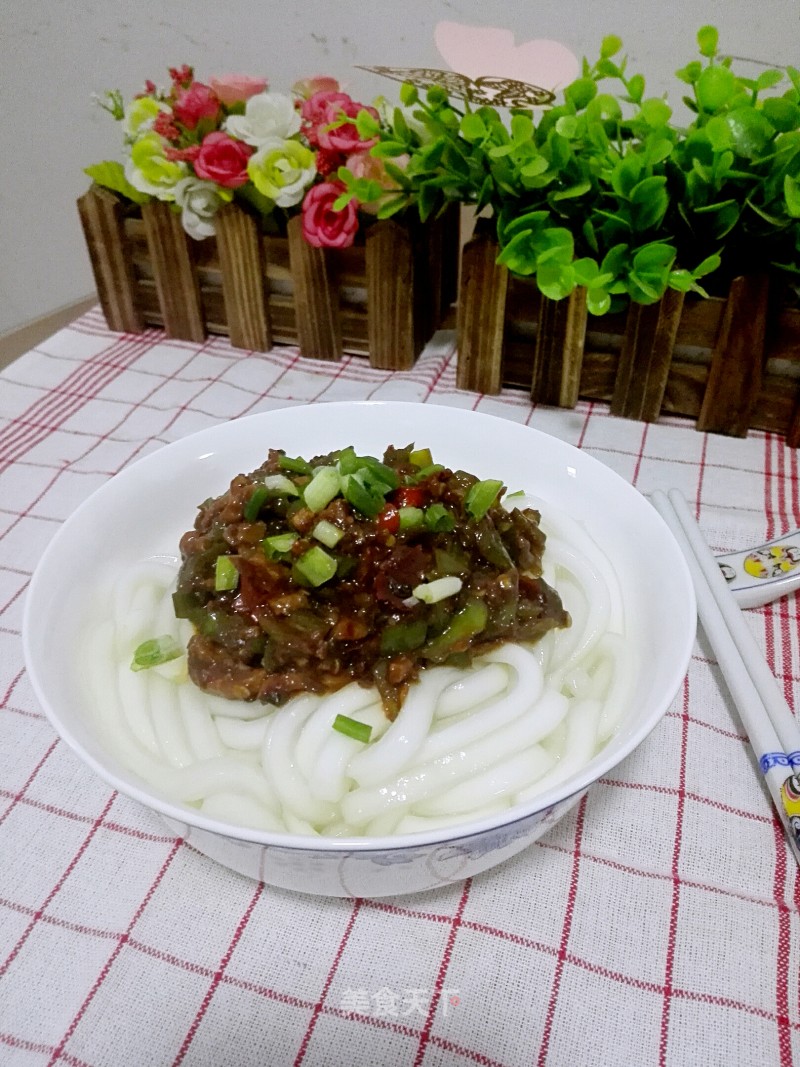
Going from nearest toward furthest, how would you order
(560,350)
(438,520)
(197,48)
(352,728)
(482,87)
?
(352,728) → (438,520) → (482,87) → (560,350) → (197,48)

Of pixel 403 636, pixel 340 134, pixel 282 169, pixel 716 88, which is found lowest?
pixel 403 636

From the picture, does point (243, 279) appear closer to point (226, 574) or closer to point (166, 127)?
point (166, 127)

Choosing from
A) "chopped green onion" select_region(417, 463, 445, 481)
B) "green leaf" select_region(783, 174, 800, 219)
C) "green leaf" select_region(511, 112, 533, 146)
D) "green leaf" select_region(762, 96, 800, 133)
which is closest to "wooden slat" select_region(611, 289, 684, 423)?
"green leaf" select_region(783, 174, 800, 219)

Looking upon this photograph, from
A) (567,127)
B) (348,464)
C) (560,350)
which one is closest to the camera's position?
(348,464)

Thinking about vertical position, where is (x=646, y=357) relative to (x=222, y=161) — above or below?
below

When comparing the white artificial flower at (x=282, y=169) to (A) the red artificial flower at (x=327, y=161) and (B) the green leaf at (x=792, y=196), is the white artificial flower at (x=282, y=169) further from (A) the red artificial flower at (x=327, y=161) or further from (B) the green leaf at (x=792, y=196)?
(B) the green leaf at (x=792, y=196)

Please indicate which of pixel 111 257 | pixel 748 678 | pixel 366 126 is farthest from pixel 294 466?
pixel 111 257

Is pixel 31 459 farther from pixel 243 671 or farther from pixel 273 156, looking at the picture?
pixel 243 671
